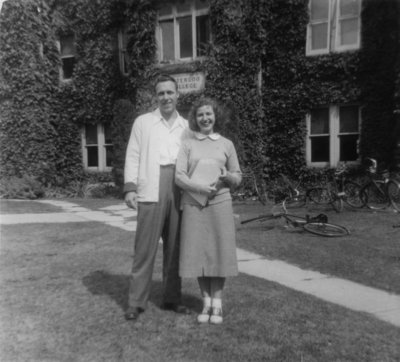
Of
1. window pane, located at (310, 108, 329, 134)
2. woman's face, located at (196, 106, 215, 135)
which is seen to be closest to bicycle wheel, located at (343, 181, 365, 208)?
window pane, located at (310, 108, 329, 134)

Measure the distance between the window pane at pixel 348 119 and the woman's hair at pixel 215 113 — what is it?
10.2 m

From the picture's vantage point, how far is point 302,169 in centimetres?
1382

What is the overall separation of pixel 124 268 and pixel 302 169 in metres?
8.92

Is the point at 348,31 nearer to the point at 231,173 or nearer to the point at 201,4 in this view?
the point at 201,4

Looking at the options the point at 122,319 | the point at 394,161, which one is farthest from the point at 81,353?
the point at 394,161

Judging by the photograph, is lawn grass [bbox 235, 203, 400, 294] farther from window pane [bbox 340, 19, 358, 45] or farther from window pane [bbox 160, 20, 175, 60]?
window pane [bbox 160, 20, 175, 60]

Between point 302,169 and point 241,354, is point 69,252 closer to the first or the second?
point 241,354

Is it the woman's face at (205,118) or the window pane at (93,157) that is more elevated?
the woman's face at (205,118)

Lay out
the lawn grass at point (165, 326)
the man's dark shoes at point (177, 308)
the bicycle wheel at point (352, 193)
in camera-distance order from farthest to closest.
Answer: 1. the bicycle wheel at point (352, 193)
2. the man's dark shoes at point (177, 308)
3. the lawn grass at point (165, 326)

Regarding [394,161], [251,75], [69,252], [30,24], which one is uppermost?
[30,24]

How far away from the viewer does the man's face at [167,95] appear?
13.6ft

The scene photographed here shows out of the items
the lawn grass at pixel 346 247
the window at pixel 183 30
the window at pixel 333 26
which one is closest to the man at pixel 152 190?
the lawn grass at pixel 346 247

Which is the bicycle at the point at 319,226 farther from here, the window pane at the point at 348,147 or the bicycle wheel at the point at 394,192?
the window pane at the point at 348,147

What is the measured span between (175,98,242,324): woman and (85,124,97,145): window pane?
46.7ft
